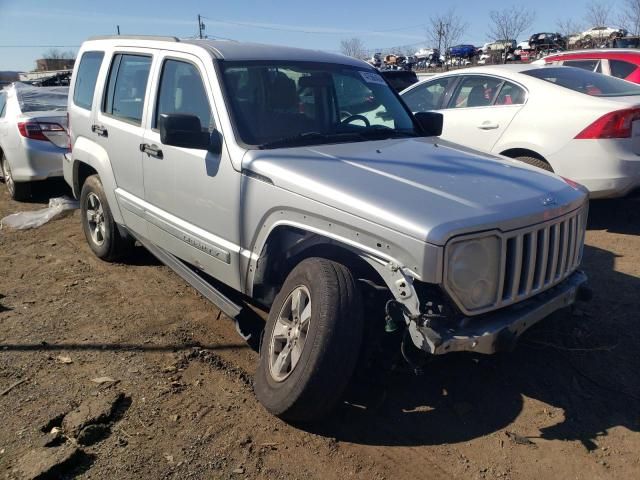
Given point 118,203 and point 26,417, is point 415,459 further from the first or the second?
point 118,203

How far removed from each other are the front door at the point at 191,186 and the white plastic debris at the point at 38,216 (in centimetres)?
342

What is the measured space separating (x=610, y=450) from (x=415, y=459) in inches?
38.5

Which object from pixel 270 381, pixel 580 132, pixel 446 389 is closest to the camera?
pixel 270 381

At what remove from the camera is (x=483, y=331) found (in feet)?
9.14

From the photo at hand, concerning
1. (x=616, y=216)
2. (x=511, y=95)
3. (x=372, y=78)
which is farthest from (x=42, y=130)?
(x=616, y=216)

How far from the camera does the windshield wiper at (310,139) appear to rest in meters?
3.65

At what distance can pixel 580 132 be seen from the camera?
19.2ft

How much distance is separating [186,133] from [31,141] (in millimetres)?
5141

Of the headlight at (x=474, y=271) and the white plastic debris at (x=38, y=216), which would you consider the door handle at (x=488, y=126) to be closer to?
the headlight at (x=474, y=271)

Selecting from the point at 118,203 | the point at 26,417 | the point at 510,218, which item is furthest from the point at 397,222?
the point at 118,203

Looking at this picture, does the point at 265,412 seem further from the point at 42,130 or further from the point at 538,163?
the point at 42,130

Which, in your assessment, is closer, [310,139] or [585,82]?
[310,139]

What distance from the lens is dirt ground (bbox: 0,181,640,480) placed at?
284 cm

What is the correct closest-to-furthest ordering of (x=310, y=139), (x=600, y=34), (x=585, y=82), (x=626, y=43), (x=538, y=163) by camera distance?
(x=310, y=139) → (x=538, y=163) → (x=585, y=82) → (x=626, y=43) → (x=600, y=34)
